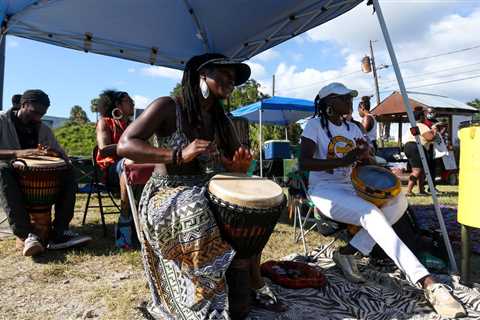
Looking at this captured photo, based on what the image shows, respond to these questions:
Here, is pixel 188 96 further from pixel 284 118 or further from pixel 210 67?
pixel 284 118

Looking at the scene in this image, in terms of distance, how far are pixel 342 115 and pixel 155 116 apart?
1764mm

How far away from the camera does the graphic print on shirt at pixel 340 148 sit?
3.23 metres

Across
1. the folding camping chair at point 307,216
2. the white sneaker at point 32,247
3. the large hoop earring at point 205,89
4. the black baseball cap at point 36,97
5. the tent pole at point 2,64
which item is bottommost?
the white sneaker at point 32,247

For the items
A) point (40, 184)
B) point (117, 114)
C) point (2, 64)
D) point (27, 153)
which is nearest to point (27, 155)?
point (27, 153)

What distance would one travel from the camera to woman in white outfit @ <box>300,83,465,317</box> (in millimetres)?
2510

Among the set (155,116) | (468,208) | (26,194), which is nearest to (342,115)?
(468,208)

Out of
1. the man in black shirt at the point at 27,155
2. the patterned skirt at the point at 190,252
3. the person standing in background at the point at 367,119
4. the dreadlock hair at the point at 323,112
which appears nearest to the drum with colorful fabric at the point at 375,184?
the dreadlock hair at the point at 323,112

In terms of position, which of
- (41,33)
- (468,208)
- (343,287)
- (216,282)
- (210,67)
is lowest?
(343,287)

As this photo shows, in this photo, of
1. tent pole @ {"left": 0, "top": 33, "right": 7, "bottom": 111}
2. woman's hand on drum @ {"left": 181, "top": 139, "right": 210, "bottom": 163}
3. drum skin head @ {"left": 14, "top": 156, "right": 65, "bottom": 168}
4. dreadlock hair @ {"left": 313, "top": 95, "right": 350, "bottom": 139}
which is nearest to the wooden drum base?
woman's hand on drum @ {"left": 181, "top": 139, "right": 210, "bottom": 163}

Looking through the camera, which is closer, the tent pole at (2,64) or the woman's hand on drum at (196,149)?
the woman's hand on drum at (196,149)

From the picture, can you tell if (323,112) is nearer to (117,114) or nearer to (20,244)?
(117,114)

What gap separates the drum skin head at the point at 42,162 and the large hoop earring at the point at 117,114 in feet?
3.17

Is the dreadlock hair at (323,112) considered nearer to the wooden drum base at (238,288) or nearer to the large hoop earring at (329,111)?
the large hoop earring at (329,111)

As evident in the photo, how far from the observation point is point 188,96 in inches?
96.3
